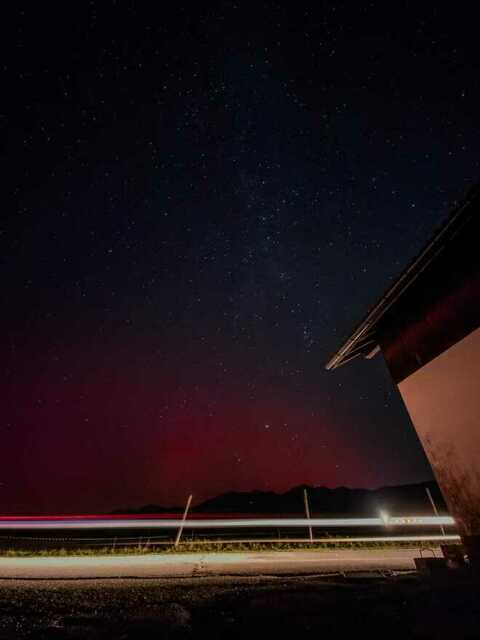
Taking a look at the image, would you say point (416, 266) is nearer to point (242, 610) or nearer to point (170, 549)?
point (242, 610)

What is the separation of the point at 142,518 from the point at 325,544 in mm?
8598

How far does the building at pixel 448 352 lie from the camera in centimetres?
570

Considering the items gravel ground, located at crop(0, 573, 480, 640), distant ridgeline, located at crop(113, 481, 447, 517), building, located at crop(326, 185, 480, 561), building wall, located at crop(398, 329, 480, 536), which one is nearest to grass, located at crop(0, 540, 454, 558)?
gravel ground, located at crop(0, 573, 480, 640)

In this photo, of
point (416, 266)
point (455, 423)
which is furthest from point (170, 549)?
point (416, 266)

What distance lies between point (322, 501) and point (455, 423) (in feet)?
486

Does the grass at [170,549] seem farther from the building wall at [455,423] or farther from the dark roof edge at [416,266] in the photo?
the dark roof edge at [416,266]

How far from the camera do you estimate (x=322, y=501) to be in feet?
436

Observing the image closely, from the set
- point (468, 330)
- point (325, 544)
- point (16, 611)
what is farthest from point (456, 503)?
point (325, 544)

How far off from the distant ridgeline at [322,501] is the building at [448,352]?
115m

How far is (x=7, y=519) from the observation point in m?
14.5

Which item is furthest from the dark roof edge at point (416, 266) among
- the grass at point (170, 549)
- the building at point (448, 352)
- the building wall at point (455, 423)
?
the grass at point (170, 549)

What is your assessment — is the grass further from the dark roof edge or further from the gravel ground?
the dark roof edge

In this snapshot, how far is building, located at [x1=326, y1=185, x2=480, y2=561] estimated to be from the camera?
570cm

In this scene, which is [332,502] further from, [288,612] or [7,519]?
[288,612]
